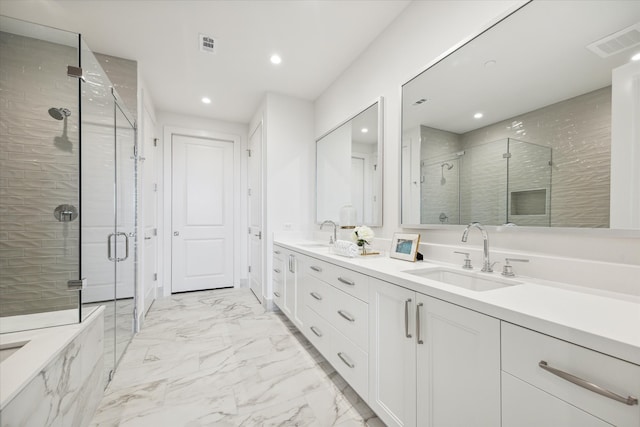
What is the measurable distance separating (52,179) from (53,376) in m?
1.63

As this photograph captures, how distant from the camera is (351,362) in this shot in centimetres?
154

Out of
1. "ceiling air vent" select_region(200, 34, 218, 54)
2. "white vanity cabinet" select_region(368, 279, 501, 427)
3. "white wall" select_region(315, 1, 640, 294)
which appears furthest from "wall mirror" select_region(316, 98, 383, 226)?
"ceiling air vent" select_region(200, 34, 218, 54)

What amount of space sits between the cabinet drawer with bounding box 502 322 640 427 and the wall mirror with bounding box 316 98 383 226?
4.88 feet

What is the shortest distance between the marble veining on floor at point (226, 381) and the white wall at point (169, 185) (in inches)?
48.8

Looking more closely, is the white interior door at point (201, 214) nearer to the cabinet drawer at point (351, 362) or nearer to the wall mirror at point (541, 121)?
the cabinet drawer at point (351, 362)

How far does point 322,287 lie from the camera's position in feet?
6.30

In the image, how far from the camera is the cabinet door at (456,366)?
82 centimetres

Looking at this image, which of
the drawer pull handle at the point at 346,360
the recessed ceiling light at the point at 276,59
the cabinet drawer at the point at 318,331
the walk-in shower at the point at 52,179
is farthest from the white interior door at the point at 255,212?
the drawer pull handle at the point at 346,360

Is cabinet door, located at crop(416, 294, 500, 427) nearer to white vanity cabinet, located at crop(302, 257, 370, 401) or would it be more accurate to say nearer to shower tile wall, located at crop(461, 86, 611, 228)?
white vanity cabinet, located at crop(302, 257, 370, 401)

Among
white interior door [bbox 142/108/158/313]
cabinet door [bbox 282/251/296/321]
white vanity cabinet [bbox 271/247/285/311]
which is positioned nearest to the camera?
cabinet door [bbox 282/251/296/321]

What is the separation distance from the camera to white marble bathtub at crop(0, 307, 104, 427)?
0.85 metres

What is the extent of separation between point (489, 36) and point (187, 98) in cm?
339

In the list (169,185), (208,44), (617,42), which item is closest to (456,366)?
(617,42)

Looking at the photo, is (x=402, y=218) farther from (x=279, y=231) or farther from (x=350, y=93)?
(x=279, y=231)
